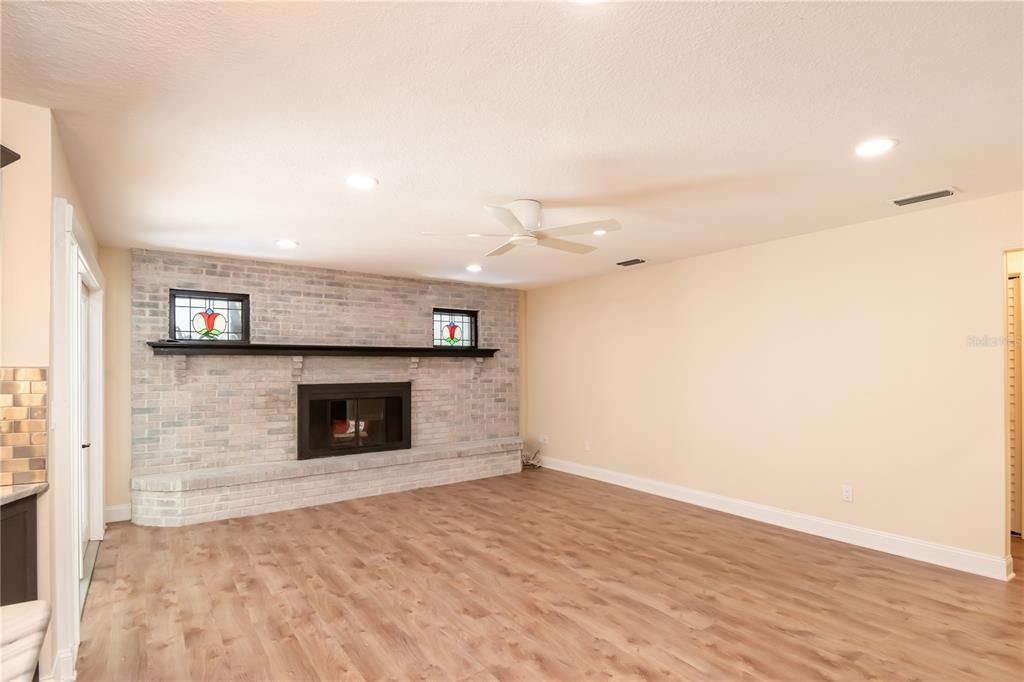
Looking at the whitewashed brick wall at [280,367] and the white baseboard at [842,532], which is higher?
the whitewashed brick wall at [280,367]

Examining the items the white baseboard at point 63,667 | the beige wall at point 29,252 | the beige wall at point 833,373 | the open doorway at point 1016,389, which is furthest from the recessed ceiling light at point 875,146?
the white baseboard at point 63,667

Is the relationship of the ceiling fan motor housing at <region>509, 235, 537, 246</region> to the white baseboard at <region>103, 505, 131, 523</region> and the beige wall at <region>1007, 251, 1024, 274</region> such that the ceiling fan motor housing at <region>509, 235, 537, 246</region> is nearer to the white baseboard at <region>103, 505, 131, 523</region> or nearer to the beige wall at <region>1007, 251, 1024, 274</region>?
the beige wall at <region>1007, 251, 1024, 274</region>

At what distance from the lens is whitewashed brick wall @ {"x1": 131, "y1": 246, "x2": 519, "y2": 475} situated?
4.99 metres

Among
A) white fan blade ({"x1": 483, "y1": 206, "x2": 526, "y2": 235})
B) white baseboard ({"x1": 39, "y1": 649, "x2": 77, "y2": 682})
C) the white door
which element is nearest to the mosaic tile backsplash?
white baseboard ({"x1": 39, "y1": 649, "x2": 77, "y2": 682})

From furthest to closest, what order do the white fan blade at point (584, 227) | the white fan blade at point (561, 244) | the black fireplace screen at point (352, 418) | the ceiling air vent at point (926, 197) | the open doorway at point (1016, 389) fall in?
the black fireplace screen at point (352, 418)
the open doorway at point (1016, 389)
the white fan blade at point (561, 244)
the ceiling air vent at point (926, 197)
the white fan blade at point (584, 227)

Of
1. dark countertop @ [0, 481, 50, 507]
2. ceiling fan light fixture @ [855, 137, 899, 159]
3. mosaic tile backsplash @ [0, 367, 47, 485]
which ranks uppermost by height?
ceiling fan light fixture @ [855, 137, 899, 159]

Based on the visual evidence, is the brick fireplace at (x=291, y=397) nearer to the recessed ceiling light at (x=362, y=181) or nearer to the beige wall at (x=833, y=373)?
the beige wall at (x=833, y=373)

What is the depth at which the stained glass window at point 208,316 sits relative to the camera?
522 centimetres

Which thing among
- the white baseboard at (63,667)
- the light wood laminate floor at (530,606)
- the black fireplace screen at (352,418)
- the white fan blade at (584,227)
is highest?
the white fan blade at (584,227)

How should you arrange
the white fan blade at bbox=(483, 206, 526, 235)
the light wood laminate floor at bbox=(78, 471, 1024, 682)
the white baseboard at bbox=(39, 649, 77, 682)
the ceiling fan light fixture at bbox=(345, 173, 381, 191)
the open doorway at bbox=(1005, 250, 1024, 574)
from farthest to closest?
the open doorway at bbox=(1005, 250, 1024, 574) → the white fan blade at bbox=(483, 206, 526, 235) → the ceiling fan light fixture at bbox=(345, 173, 381, 191) → the light wood laminate floor at bbox=(78, 471, 1024, 682) → the white baseboard at bbox=(39, 649, 77, 682)

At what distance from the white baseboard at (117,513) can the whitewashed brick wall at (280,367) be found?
0.31 meters

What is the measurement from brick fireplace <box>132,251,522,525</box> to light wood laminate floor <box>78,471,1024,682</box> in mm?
539

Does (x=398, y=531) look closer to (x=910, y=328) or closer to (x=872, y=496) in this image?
(x=872, y=496)

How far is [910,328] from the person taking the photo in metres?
3.89
